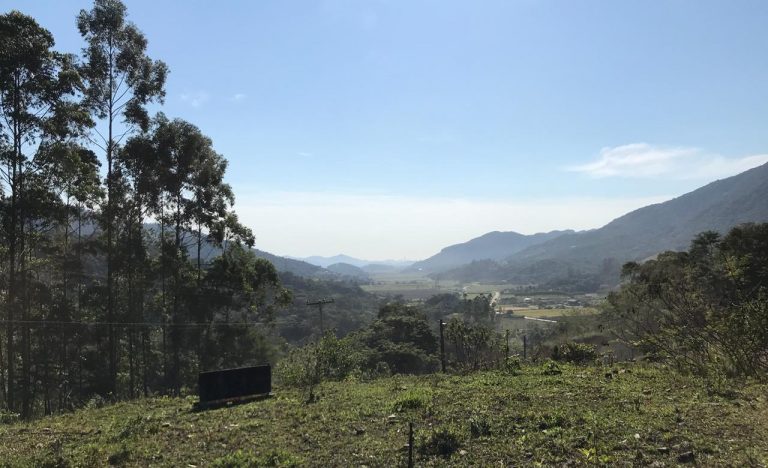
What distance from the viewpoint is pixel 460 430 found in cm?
755

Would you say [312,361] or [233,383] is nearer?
[233,383]

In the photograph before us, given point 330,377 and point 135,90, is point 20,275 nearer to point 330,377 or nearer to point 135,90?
point 135,90

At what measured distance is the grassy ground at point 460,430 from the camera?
6266 mm

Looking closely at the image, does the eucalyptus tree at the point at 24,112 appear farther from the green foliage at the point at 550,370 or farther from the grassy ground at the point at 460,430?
the green foliage at the point at 550,370

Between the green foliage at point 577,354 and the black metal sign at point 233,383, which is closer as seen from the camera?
the black metal sign at point 233,383

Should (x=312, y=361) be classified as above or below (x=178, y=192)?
below

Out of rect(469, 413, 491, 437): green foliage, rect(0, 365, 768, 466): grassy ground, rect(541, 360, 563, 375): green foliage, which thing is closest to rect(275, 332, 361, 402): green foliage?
rect(0, 365, 768, 466): grassy ground

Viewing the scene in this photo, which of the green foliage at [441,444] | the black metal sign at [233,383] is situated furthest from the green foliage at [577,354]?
the green foliage at [441,444]

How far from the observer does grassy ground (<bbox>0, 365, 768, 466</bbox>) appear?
Result: 20.6 ft

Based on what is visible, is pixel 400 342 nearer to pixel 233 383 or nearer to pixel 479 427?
pixel 233 383

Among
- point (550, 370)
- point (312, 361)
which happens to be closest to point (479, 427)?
point (550, 370)

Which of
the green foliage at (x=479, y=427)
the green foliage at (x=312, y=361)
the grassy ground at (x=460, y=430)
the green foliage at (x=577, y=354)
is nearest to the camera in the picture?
the grassy ground at (x=460, y=430)

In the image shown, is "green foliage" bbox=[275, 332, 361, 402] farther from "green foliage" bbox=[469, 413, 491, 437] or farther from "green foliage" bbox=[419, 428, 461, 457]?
"green foliage" bbox=[419, 428, 461, 457]

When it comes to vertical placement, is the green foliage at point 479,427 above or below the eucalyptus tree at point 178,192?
below
